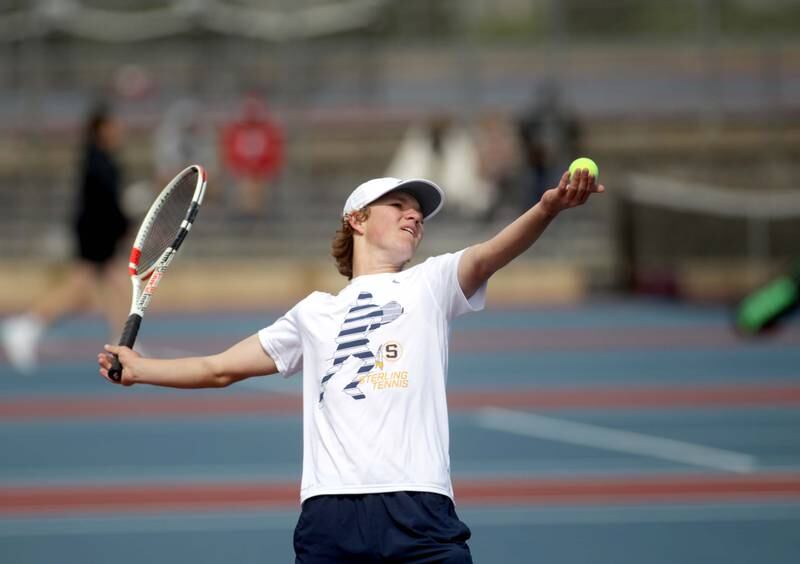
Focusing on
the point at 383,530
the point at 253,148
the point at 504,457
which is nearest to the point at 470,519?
the point at 504,457

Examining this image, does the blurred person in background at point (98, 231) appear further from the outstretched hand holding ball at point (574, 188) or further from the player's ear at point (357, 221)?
the outstretched hand holding ball at point (574, 188)

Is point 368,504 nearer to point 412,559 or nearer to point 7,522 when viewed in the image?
point 412,559

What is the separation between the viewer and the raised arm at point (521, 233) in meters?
4.28

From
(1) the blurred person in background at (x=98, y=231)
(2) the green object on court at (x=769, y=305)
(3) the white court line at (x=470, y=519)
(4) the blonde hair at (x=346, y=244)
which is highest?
(1) the blurred person in background at (x=98, y=231)

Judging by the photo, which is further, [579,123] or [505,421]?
[579,123]

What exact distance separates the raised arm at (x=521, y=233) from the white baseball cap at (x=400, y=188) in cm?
23

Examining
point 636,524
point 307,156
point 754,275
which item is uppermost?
point 307,156

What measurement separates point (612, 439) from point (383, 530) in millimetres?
6647

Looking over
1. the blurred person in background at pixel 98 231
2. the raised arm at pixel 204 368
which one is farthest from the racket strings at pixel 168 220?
the blurred person in background at pixel 98 231

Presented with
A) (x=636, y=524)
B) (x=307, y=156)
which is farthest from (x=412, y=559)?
(x=307, y=156)

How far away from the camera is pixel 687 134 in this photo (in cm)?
2259

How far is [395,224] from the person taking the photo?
4.71 meters

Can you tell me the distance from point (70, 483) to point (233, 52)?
1383 centimetres

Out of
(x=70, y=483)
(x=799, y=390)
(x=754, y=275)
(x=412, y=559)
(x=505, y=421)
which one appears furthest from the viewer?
(x=754, y=275)
